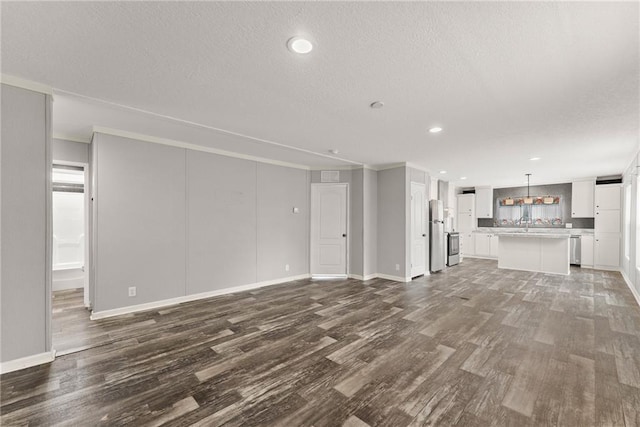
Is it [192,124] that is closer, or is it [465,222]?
[192,124]

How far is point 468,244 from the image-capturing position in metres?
9.66

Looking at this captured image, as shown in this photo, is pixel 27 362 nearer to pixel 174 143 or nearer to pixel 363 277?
pixel 174 143

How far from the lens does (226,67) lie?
2.14 metres

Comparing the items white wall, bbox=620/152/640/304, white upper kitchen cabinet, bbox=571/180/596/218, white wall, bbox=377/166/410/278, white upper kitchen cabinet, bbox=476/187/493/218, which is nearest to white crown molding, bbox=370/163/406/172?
white wall, bbox=377/166/410/278

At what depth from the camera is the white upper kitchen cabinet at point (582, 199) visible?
771cm

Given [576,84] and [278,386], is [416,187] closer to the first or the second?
[576,84]

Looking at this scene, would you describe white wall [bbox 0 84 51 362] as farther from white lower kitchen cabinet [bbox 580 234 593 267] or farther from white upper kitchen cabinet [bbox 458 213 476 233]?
white lower kitchen cabinet [bbox 580 234 593 267]

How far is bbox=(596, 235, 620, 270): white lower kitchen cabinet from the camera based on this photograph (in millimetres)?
7031

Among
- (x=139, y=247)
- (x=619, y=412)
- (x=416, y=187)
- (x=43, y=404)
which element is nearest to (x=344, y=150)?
(x=416, y=187)

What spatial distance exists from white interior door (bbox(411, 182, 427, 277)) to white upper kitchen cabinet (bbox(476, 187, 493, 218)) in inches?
183

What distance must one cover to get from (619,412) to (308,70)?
3.48 m

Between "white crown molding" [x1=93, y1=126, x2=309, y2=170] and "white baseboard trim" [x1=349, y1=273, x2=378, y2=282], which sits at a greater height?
"white crown molding" [x1=93, y1=126, x2=309, y2=170]

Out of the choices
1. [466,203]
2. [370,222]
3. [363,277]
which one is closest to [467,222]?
[466,203]

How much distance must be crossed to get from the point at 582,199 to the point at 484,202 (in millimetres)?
2564
